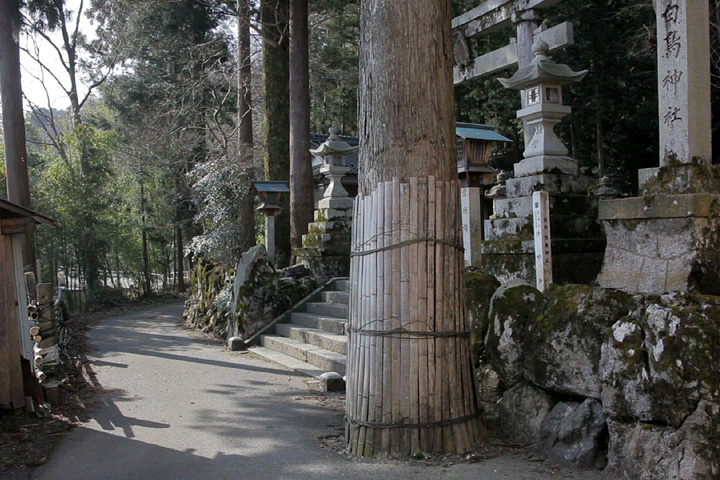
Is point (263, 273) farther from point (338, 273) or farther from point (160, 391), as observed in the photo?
point (160, 391)

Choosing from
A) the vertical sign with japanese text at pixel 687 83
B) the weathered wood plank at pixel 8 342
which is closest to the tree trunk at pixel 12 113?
the weathered wood plank at pixel 8 342

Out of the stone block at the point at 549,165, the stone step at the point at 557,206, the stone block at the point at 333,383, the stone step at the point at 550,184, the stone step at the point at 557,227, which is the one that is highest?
the stone block at the point at 549,165

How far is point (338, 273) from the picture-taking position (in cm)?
1209

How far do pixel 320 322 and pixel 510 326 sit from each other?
536 cm

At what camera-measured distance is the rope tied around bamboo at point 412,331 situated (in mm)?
4629

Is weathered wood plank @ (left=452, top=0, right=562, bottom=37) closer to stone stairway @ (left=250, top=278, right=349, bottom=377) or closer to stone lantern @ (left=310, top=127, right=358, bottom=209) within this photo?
stone lantern @ (left=310, top=127, right=358, bottom=209)

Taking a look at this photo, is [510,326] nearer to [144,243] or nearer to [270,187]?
[270,187]

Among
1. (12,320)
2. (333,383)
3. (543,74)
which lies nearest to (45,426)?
(12,320)

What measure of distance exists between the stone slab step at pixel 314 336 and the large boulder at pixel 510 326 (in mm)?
3693

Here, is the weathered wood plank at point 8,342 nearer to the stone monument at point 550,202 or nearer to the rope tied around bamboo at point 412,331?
the rope tied around bamboo at point 412,331

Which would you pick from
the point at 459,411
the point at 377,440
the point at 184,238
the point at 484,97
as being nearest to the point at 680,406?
the point at 459,411

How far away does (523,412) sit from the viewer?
191 inches

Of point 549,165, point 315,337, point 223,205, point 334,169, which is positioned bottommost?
point 315,337

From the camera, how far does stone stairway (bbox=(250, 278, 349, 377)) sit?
8617mm
